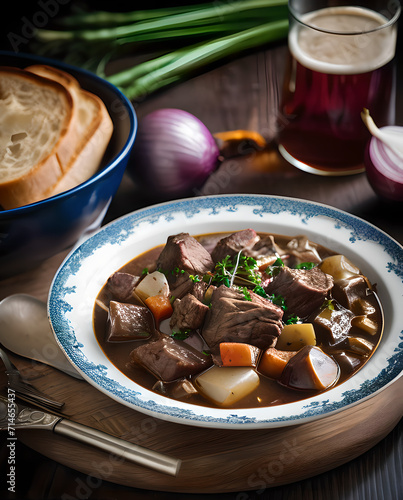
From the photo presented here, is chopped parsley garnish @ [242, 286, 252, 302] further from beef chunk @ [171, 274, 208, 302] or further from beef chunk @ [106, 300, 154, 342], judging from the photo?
beef chunk @ [106, 300, 154, 342]

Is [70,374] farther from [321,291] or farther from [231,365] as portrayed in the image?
[321,291]

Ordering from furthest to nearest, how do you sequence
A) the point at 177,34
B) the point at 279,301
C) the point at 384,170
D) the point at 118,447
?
the point at 177,34
the point at 384,170
the point at 279,301
the point at 118,447

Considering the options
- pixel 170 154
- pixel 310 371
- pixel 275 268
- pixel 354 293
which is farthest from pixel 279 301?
pixel 170 154

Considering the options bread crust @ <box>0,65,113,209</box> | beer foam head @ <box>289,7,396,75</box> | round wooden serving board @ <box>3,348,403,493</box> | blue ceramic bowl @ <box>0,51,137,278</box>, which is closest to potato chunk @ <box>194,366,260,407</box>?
round wooden serving board @ <box>3,348,403,493</box>

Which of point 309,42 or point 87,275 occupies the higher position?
point 309,42

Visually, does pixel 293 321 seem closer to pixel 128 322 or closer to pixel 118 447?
pixel 128 322

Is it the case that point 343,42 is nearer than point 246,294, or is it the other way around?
point 246,294

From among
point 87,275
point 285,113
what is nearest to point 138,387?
point 87,275
